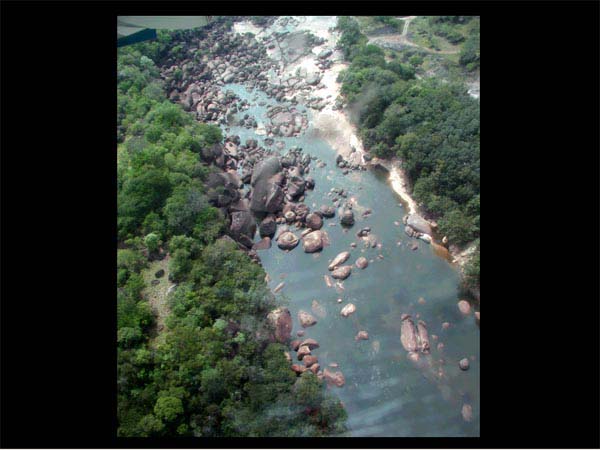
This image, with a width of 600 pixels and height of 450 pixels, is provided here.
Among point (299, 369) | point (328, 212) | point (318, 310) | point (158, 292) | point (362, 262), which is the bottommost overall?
point (299, 369)

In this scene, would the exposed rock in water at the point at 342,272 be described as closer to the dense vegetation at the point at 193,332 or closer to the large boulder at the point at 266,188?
the dense vegetation at the point at 193,332

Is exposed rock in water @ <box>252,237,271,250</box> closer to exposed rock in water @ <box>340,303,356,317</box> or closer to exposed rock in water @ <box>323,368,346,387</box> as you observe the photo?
exposed rock in water @ <box>340,303,356,317</box>

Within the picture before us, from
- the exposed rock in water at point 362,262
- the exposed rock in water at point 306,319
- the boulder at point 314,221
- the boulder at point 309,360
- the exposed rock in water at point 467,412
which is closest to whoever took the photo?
the exposed rock in water at point 467,412

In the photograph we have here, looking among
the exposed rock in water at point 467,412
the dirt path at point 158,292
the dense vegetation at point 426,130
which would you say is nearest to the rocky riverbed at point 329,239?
the exposed rock in water at point 467,412

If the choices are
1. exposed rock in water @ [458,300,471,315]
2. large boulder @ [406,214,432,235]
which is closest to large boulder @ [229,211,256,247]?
large boulder @ [406,214,432,235]

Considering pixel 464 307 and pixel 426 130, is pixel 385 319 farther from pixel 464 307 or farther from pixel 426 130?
pixel 426 130

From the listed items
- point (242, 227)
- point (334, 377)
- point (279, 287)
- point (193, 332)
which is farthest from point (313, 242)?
point (193, 332)

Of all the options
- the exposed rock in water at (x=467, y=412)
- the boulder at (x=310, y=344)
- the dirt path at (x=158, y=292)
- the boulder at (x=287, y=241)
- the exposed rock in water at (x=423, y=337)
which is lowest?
the boulder at (x=310, y=344)

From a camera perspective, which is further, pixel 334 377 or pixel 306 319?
pixel 306 319
